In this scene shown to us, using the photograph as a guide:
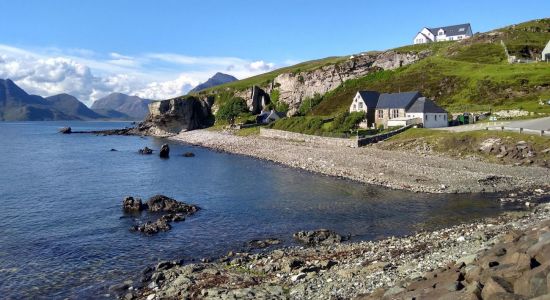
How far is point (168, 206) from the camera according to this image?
150 feet

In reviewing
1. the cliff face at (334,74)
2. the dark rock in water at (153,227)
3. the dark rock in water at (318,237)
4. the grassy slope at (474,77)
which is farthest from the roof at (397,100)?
the dark rock in water at (153,227)

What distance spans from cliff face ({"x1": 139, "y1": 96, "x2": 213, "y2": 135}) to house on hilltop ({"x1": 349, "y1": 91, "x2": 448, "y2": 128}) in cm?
8473

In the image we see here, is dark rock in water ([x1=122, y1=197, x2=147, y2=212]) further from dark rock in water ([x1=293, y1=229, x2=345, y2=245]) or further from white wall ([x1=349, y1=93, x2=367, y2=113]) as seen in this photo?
white wall ([x1=349, y1=93, x2=367, y2=113])

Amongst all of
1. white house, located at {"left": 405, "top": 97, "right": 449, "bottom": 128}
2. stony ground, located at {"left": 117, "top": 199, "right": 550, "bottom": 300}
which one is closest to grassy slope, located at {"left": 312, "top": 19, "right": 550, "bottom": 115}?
white house, located at {"left": 405, "top": 97, "right": 449, "bottom": 128}

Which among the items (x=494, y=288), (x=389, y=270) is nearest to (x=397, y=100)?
(x=389, y=270)

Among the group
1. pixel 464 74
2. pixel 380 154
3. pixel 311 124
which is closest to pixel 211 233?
pixel 380 154

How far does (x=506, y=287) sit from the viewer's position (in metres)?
13.1

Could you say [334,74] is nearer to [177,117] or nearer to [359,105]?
[177,117]

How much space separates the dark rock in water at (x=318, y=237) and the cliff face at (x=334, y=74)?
119m

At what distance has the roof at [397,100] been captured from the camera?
302ft

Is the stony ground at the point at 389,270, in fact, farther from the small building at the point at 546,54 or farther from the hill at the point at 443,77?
the small building at the point at 546,54

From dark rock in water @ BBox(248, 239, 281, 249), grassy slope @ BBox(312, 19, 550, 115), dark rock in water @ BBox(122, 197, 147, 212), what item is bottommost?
dark rock in water @ BBox(248, 239, 281, 249)

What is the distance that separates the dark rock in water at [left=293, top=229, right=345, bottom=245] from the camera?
109 feet

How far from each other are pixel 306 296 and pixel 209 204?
29.2 meters
